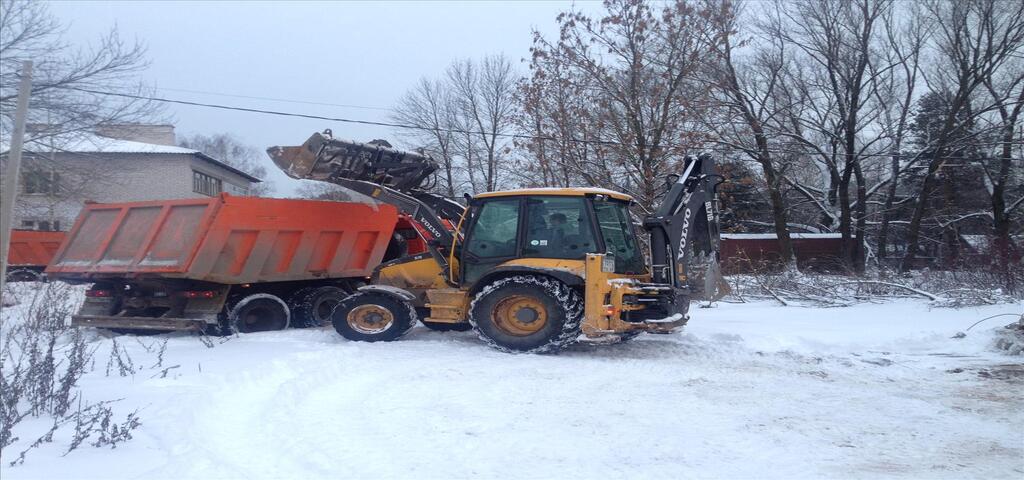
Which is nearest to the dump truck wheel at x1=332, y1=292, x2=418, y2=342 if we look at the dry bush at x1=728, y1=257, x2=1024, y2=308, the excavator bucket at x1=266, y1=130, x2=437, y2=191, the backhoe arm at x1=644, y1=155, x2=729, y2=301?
the excavator bucket at x1=266, y1=130, x2=437, y2=191

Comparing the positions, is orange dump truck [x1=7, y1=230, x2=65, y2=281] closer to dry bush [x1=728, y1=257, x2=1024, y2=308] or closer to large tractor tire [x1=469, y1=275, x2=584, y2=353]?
large tractor tire [x1=469, y1=275, x2=584, y2=353]

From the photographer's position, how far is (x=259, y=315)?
38.1ft

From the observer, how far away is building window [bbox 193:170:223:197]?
40906mm

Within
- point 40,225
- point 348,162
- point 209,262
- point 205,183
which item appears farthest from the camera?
point 205,183

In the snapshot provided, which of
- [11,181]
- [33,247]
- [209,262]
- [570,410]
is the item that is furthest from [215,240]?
[33,247]

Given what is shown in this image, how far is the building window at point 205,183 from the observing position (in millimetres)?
40906

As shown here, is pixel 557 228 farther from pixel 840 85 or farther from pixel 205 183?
pixel 205 183

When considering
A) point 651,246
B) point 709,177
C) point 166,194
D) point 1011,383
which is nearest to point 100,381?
point 651,246

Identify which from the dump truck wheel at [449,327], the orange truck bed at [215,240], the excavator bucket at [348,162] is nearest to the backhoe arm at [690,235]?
the dump truck wheel at [449,327]

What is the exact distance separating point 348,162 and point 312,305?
2430 mm

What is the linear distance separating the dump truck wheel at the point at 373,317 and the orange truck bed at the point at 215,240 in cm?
181

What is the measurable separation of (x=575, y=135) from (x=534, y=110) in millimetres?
1456

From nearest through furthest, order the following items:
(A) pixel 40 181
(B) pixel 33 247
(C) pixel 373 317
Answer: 1. (C) pixel 373 317
2. (A) pixel 40 181
3. (B) pixel 33 247

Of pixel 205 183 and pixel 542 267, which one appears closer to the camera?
pixel 542 267
